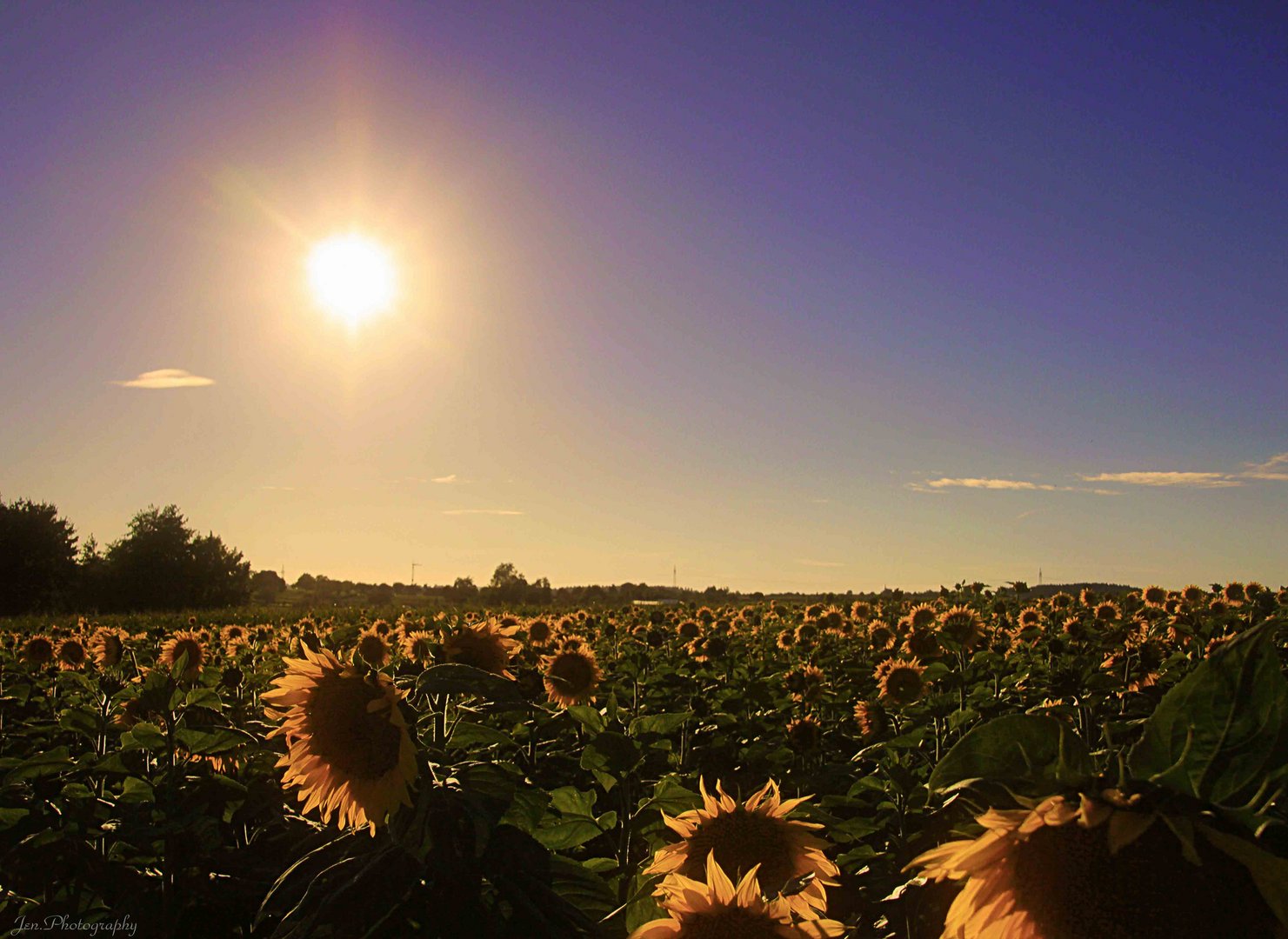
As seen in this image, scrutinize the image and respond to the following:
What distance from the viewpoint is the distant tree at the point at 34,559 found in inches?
2376

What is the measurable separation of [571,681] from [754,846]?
14.0 feet

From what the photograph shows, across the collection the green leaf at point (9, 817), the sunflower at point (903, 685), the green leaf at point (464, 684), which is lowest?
the green leaf at point (9, 817)

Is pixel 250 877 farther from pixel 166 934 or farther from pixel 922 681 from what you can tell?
pixel 922 681

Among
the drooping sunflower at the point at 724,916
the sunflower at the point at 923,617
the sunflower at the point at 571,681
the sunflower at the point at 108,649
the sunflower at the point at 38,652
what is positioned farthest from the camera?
the sunflower at the point at 38,652

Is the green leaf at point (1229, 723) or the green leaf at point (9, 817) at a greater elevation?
the green leaf at point (1229, 723)

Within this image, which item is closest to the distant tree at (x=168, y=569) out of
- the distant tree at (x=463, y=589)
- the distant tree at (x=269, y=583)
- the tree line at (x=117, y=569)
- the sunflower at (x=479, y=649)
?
the tree line at (x=117, y=569)

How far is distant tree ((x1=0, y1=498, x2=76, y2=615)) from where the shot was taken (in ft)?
198

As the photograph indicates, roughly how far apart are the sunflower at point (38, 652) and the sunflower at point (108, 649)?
0.64m

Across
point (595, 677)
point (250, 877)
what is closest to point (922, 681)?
point (595, 677)

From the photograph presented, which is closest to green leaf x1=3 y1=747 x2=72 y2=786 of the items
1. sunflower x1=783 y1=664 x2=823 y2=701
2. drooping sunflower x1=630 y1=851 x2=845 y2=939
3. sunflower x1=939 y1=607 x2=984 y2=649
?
drooping sunflower x1=630 y1=851 x2=845 y2=939

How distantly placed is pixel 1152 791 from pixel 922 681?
5883 mm

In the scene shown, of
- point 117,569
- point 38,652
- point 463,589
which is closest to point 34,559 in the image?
point 117,569

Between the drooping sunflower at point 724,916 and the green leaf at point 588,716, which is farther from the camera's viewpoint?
the green leaf at point 588,716

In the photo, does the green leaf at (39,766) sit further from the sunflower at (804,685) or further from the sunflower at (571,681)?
the sunflower at (804,685)
